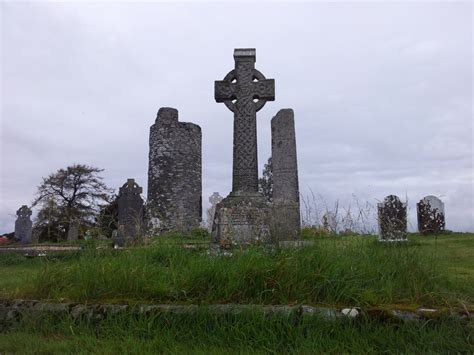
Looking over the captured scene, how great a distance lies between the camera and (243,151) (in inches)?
288

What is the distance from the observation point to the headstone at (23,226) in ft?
69.4

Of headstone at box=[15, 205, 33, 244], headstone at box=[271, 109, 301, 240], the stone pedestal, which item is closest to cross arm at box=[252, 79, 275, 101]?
the stone pedestal

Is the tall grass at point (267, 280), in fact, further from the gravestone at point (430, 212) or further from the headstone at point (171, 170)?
the headstone at point (171, 170)

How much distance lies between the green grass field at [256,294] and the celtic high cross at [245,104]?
3158 mm

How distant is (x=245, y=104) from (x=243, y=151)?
0.93m

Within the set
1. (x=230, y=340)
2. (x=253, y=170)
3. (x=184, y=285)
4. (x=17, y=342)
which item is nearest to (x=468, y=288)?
(x=230, y=340)

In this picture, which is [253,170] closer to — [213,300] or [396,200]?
[213,300]

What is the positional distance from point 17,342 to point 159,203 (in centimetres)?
1843

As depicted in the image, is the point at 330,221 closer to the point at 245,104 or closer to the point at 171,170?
the point at 245,104

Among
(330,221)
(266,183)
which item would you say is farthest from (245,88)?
(266,183)

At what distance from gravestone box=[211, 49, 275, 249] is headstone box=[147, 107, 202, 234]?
46.3 feet

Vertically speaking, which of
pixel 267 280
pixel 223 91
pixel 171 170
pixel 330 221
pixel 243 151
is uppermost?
pixel 171 170

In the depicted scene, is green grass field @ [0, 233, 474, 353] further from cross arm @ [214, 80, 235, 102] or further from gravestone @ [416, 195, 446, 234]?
gravestone @ [416, 195, 446, 234]

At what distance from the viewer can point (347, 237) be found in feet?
14.3
